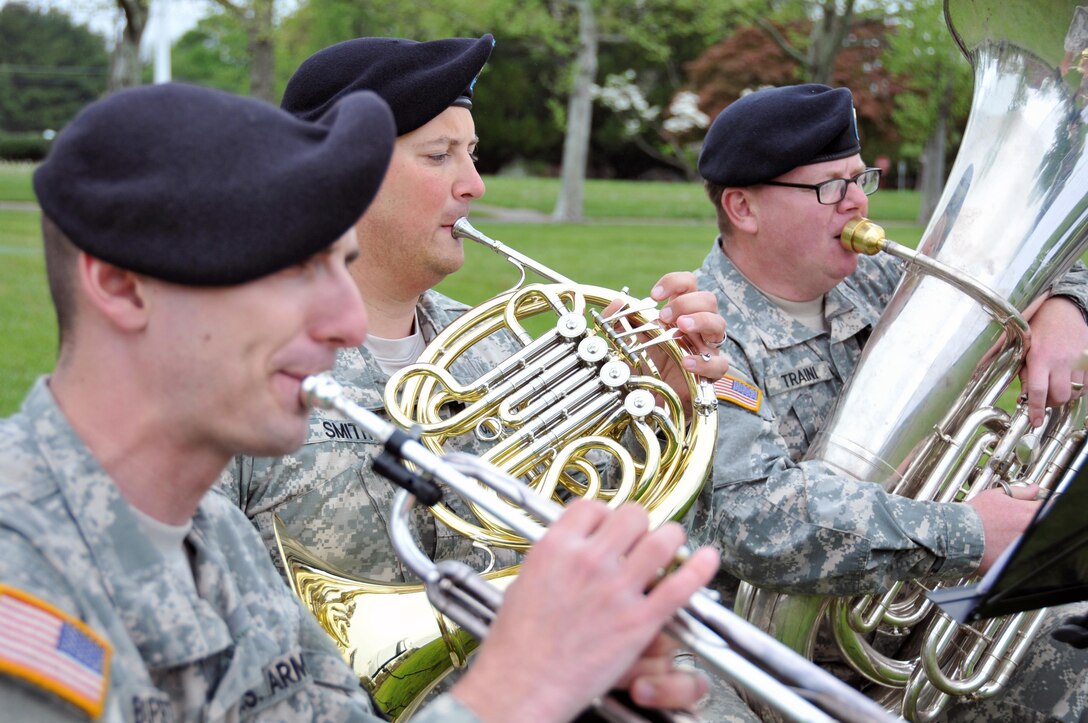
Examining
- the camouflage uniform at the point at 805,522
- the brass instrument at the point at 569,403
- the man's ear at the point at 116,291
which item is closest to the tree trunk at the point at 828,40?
the camouflage uniform at the point at 805,522

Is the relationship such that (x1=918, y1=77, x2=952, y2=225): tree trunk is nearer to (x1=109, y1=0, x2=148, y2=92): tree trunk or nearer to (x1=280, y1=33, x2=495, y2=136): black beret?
(x1=109, y1=0, x2=148, y2=92): tree trunk

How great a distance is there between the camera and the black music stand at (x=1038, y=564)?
1756 millimetres

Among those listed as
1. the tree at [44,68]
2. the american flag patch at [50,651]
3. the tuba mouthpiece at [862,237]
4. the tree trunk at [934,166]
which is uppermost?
the american flag patch at [50,651]

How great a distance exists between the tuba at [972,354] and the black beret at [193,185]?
1.75m

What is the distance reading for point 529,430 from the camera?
2.53m

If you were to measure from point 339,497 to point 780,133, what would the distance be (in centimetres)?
158

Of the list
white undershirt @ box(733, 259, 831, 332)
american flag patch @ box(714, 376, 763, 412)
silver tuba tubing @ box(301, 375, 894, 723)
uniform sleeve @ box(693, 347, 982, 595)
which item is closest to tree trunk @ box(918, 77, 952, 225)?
white undershirt @ box(733, 259, 831, 332)

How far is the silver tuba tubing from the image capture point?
56.5 inches

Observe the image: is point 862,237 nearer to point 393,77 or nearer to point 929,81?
point 393,77

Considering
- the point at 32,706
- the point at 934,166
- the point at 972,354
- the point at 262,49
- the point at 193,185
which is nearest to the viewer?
the point at 32,706

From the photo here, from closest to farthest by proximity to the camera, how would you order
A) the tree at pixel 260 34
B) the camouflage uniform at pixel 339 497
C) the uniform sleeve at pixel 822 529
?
the camouflage uniform at pixel 339 497
the uniform sleeve at pixel 822 529
the tree at pixel 260 34

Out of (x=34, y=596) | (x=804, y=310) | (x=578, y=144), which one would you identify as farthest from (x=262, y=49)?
(x=34, y=596)

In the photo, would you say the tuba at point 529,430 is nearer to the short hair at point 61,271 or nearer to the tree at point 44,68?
the short hair at point 61,271

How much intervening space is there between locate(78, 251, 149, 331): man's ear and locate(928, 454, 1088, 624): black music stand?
4.03ft
